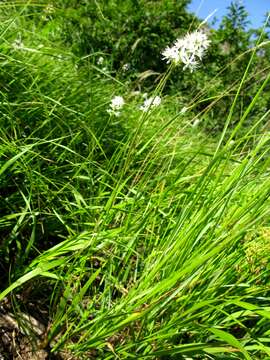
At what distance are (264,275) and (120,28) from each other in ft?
11.5

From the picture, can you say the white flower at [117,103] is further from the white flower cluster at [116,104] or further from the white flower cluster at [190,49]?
the white flower cluster at [190,49]

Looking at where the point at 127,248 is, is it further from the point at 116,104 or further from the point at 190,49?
the point at 116,104

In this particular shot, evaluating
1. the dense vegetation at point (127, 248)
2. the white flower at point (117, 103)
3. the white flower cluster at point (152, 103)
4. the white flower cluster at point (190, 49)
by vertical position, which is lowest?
the dense vegetation at point (127, 248)

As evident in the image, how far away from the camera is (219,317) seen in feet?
5.82

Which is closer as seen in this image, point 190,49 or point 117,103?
point 190,49

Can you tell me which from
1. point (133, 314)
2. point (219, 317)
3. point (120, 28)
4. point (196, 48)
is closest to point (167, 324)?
point (133, 314)

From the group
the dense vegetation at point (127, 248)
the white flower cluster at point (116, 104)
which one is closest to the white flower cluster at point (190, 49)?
the dense vegetation at point (127, 248)

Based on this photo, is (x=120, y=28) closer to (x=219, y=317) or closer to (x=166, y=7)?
(x=166, y=7)

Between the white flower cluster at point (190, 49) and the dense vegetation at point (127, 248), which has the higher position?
the white flower cluster at point (190, 49)

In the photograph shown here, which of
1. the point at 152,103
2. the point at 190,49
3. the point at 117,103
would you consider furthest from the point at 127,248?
the point at 117,103

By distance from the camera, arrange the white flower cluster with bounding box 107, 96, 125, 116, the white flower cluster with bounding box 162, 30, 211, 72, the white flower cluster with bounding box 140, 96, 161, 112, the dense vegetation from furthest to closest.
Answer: the white flower cluster with bounding box 107, 96, 125, 116 → the white flower cluster with bounding box 162, 30, 211, 72 → the white flower cluster with bounding box 140, 96, 161, 112 → the dense vegetation

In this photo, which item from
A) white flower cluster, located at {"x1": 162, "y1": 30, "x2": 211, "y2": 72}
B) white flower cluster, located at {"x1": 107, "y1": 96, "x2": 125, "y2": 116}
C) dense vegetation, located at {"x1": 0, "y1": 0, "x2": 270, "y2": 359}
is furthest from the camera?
white flower cluster, located at {"x1": 107, "y1": 96, "x2": 125, "y2": 116}

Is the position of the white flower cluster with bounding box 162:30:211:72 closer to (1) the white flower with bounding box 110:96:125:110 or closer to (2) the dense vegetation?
(2) the dense vegetation

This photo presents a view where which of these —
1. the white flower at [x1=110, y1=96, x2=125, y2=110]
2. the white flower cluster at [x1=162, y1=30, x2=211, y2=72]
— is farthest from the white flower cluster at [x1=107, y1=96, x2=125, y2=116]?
the white flower cluster at [x1=162, y1=30, x2=211, y2=72]
